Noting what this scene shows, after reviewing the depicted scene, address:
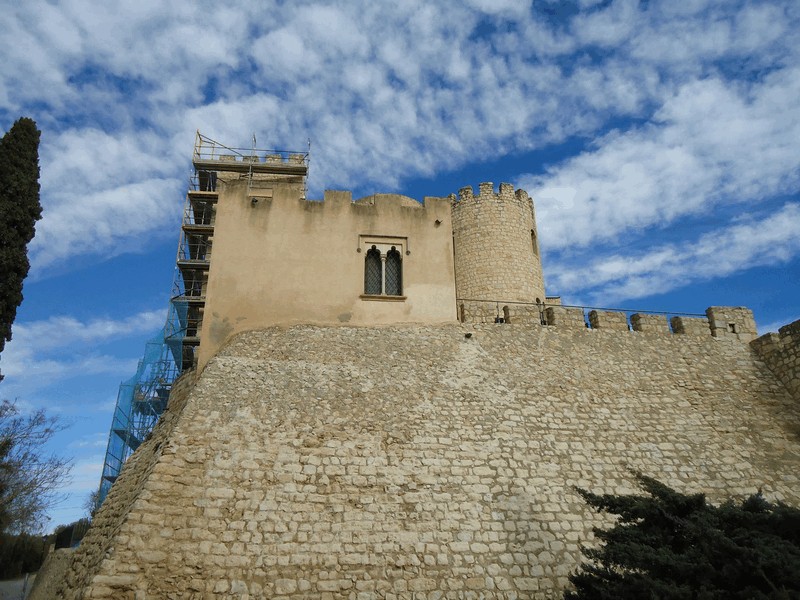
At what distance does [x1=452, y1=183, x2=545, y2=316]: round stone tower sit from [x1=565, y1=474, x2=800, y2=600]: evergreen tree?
993 centimetres

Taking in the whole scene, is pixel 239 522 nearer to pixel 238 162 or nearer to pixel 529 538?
pixel 529 538

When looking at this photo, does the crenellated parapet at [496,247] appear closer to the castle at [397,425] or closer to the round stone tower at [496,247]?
the round stone tower at [496,247]

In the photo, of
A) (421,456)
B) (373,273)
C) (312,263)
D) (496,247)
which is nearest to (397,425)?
(421,456)

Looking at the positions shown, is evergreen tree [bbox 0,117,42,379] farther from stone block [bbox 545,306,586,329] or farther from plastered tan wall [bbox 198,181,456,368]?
stone block [bbox 545,306,586,329]

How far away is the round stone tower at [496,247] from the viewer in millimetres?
16359

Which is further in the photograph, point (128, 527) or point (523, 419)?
point (523, 419)

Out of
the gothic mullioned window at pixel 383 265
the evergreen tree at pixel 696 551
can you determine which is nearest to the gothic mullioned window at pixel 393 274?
the gothic mullioned window at pixel 383 265

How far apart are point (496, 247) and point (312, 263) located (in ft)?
22.1

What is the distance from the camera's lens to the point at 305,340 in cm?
1149

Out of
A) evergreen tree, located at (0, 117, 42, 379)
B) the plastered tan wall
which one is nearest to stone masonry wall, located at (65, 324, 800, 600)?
the plastered tan wall

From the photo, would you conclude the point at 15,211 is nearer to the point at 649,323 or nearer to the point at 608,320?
the point at 608,320

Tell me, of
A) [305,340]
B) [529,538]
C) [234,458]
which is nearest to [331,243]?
[305,340]

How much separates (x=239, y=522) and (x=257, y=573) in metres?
0.84

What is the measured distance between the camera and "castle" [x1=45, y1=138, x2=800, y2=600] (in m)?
8.20
